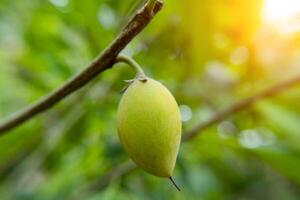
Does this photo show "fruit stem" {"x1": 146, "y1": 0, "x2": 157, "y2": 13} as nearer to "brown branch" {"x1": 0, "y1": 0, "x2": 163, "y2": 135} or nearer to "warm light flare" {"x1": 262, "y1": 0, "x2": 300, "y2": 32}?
"brown branch" {"x1": 0, "y1": 0, "x2": 163, "y2": 135}

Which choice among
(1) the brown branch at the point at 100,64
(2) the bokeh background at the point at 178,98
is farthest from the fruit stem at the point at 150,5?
(2) the bokeh background at the point at 178,98

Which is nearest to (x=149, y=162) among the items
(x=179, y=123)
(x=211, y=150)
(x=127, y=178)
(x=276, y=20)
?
(x=179, y=123)

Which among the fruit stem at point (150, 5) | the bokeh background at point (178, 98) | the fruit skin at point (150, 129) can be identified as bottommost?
the bokeh background at point (178, 98)

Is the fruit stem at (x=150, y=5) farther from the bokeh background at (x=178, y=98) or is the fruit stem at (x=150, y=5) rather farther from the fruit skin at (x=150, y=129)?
the bokeh background at (x=178, y=98)

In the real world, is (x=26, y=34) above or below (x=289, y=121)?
below

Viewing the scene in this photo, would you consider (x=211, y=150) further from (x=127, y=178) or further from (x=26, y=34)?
(x=26, y=34)

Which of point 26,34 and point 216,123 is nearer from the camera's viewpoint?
point 216,123
